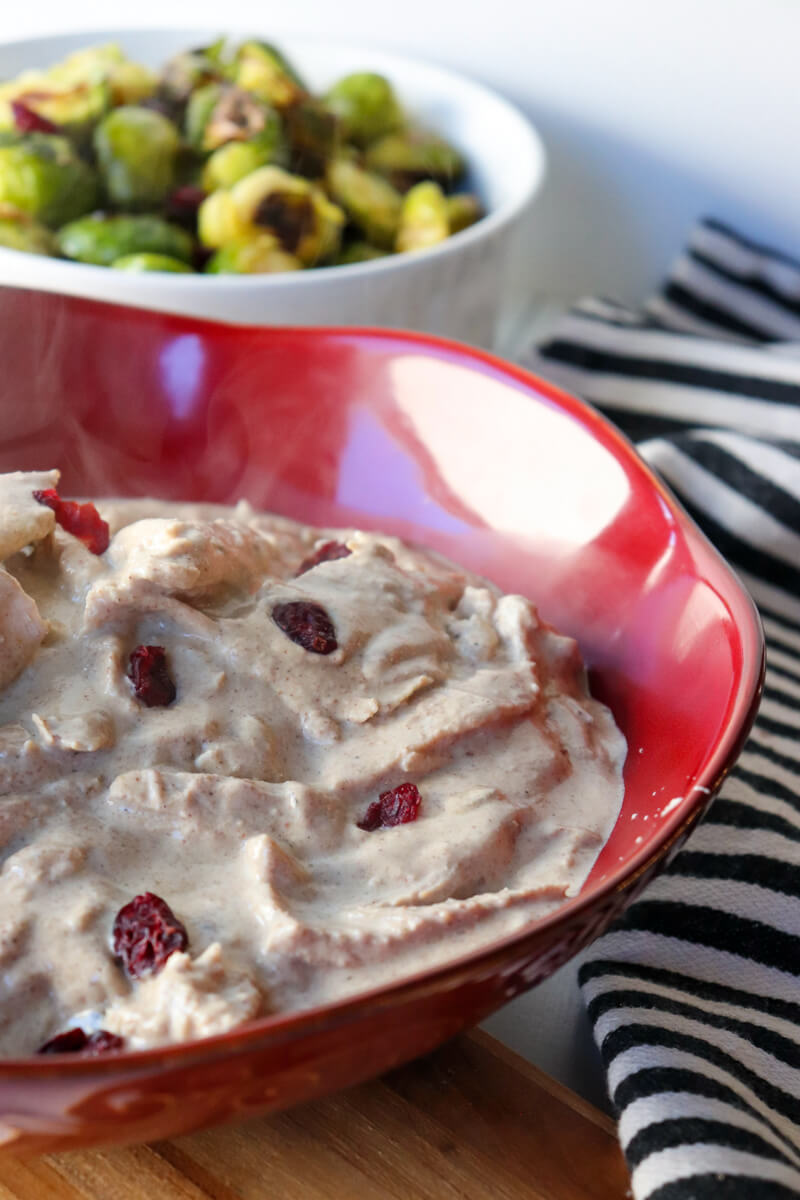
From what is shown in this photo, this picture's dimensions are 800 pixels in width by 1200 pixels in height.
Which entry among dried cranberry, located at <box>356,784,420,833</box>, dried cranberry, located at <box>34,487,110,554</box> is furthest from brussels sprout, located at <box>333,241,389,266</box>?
dried cranberry, located at <box>356,784,420,833</box>

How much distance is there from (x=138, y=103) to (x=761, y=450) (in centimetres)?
134

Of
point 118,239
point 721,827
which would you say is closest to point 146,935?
point 721,827

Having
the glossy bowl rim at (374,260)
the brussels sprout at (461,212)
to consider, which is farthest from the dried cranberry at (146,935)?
the brussels sprout at (461,212)

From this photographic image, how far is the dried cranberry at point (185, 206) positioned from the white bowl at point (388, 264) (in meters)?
0.37

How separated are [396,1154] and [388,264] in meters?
1.36

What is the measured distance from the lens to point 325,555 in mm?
1525

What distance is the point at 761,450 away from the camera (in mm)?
2016

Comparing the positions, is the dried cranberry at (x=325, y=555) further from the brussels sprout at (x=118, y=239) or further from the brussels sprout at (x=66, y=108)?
the brussels sprout at (x=66, y=108)

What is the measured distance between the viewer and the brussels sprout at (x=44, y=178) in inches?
86.6

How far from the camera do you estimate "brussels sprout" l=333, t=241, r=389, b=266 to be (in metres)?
2.29

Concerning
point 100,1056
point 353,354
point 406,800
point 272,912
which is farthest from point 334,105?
point 100,1056

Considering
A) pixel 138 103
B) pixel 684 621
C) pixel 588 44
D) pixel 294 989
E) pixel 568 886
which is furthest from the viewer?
pixel 588 44

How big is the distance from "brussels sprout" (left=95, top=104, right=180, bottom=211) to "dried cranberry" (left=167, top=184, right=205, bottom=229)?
28mm

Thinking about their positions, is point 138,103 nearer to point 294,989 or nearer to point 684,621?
point 684,621
